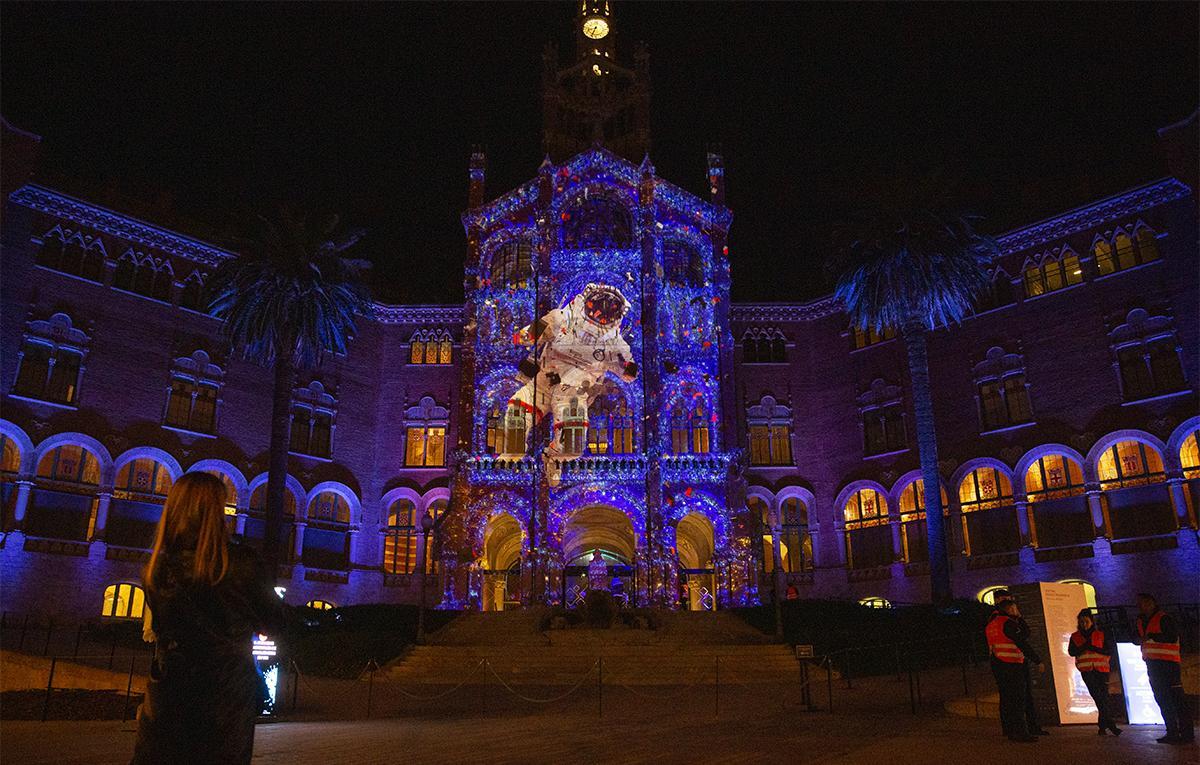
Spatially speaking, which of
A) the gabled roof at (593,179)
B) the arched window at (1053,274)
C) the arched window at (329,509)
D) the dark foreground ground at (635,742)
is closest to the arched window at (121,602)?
the arched window at (329,509)

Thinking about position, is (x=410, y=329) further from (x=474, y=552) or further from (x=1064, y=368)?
(x=1064, y=368)

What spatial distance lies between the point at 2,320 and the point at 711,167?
31.0m

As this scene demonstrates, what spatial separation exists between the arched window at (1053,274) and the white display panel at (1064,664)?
2677cm

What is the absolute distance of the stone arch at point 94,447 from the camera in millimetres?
32625

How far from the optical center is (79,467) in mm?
33281

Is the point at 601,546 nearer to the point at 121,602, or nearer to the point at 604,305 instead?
the point at 604,305

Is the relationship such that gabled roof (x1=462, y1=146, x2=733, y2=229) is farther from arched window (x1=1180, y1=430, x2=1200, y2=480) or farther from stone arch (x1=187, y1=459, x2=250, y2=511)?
arched window (x1=1180, y1=430, x2=1200, y2=480)

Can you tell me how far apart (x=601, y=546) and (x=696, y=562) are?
5.55 m

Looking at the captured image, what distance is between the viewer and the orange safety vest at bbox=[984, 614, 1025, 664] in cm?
1119

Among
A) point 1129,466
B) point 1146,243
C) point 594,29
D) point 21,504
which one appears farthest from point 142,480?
point 1146,243

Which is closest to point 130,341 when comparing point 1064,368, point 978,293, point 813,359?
point 813,359

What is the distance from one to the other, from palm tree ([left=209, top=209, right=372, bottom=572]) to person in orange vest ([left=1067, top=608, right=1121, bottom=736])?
27.1 metres

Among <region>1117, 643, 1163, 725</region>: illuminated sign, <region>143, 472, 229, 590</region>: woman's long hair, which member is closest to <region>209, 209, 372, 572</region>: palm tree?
<region>1117, 643, 1163, 725</region>: illuminated sign

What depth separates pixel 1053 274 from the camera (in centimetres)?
3628
